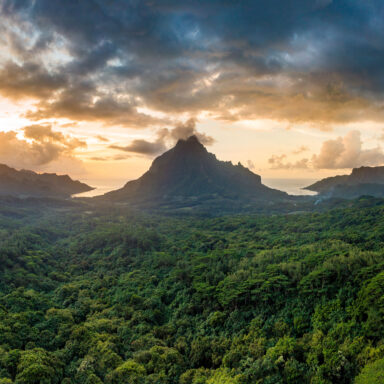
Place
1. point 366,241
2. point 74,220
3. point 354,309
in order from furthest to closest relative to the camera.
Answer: point 74,220, point 366,241, point 354,309

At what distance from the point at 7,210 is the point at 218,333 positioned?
17415 centimetres

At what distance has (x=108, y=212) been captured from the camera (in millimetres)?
173750

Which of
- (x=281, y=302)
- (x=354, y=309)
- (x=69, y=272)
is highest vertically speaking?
(x=354, y=309)

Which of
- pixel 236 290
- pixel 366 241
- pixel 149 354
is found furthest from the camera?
pixel 366 241

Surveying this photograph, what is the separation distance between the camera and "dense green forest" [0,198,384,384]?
25359 millimetres

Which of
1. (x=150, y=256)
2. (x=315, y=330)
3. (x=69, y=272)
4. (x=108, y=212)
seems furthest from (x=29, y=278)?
(x=108, y=212)

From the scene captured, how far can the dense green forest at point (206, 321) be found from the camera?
25.4 m

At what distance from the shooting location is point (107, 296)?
54312mm

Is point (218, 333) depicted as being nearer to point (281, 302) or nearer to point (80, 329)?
point (281, 302)

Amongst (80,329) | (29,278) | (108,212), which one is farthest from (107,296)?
(108,212)

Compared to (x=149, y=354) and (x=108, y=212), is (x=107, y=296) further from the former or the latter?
(x=108, y=212)

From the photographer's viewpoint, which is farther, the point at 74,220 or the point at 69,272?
the point at 74,220

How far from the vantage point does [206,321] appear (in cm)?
3900

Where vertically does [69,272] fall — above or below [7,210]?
below
